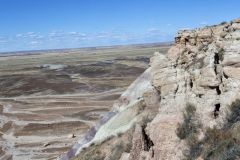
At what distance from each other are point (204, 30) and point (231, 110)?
20.9 ft

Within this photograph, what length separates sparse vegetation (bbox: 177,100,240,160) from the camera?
1048 cm

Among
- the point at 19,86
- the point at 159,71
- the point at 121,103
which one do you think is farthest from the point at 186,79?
the point at 19,86

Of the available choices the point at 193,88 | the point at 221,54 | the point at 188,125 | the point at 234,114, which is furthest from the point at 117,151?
the point at 234,114

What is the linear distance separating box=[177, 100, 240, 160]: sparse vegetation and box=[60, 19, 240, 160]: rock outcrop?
0.83 feet

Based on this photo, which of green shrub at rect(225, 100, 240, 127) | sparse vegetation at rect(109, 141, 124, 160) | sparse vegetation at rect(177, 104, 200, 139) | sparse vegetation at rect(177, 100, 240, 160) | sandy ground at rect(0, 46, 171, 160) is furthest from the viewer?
sandy ground at rect(0, 46, 171, 160)

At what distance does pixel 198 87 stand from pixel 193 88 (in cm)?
35

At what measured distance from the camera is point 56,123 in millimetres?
57312

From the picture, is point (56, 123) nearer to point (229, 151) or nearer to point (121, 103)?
point (121, 103)

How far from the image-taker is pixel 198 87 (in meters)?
14.0

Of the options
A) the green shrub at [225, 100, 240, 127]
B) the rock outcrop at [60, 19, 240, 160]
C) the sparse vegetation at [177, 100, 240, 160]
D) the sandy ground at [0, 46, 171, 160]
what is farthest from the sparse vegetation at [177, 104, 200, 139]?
the sandy ground at [0, 46, 171, 160]

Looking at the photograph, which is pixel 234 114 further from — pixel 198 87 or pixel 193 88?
pixel 193 88

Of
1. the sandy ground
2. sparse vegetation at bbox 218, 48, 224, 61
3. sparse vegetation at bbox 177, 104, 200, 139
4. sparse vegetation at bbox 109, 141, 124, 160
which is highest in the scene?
sparse vegetation at bbox 218, 48, 224, 61

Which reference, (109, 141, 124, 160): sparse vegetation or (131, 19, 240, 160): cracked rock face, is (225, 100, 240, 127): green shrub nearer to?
(131, 19, 240, 160): cracked rock face

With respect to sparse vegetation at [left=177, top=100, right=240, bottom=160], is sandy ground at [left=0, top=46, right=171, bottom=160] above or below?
below
